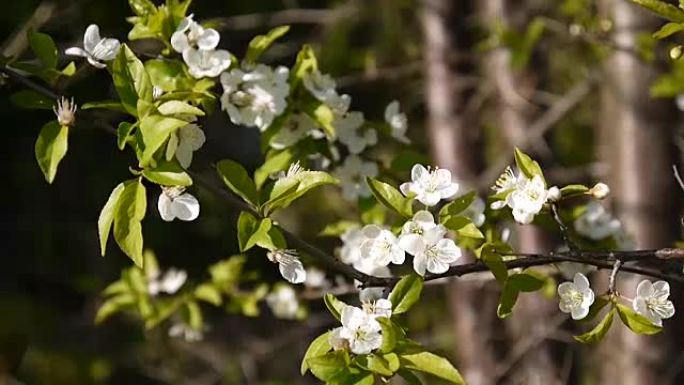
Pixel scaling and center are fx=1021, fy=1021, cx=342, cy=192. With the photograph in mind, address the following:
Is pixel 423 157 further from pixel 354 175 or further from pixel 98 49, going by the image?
pixel 98 49

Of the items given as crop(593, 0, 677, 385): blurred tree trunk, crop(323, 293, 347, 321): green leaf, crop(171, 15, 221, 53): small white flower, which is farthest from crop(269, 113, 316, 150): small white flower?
crop(593, 0, 677, 385): blurred tree trunk

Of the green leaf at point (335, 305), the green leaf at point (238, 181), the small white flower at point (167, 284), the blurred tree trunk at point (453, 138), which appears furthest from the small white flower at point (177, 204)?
the blurred tree trunk at point (453, 138)

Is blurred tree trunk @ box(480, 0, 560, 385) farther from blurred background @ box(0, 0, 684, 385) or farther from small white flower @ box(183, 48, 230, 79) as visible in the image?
small white flower @ box(183, 48, 230, 79)

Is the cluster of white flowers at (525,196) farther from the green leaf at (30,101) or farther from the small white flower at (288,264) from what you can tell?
the green leaf at (30,101)

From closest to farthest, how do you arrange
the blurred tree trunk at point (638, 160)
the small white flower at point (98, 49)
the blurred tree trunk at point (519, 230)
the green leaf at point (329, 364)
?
the green leaf at point (329, 364) → the small white flower at point (98, 49) → the blurred tree trunk at point (638, 160) → the blurred tree trunk at point (519, 230)

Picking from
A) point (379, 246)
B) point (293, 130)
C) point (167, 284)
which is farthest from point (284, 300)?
point (379, 246)

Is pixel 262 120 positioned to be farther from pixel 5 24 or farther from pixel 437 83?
pixel 5 24
